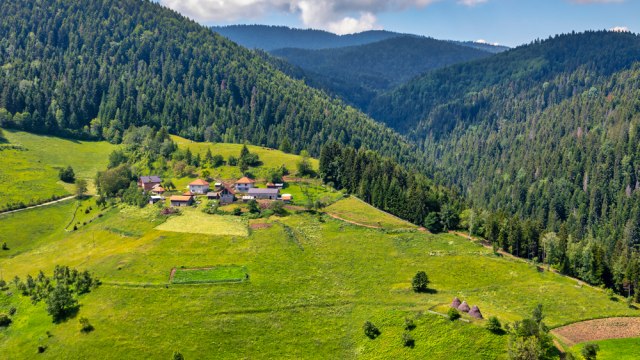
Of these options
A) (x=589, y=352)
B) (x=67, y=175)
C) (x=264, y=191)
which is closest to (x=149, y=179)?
(x=67, y=175)

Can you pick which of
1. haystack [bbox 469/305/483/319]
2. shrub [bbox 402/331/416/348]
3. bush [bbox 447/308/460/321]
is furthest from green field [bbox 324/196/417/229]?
shrub [bbox 402/331/416/348]

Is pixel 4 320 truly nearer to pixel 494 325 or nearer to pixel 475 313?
pixel 475 313

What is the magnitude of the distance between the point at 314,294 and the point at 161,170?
109253 millimetres

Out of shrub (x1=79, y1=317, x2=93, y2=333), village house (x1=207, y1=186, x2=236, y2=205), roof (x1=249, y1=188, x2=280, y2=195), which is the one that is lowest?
shrub (x1=79, y1=317, x2=93, y2=333)

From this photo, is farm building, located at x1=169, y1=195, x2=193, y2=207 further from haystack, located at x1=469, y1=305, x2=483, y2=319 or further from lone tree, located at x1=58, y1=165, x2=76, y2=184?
haystack, located at x1=469, y1=305, x2=483, y2=319

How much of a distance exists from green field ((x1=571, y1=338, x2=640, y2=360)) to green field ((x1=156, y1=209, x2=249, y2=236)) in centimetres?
8057

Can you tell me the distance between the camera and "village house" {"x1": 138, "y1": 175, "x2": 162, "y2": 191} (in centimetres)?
17201

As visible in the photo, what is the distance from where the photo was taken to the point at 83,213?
6329 inches

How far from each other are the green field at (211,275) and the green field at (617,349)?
64.1m

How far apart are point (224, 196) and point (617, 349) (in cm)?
10999

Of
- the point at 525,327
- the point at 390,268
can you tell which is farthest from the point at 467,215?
the point at 525,327

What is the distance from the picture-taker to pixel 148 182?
172875 millimetres

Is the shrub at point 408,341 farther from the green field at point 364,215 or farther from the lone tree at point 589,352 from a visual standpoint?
the green field at point 364,215

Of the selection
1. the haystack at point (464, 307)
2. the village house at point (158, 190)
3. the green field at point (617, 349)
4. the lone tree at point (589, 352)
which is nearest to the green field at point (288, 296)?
the haystack at point (464, 307)
